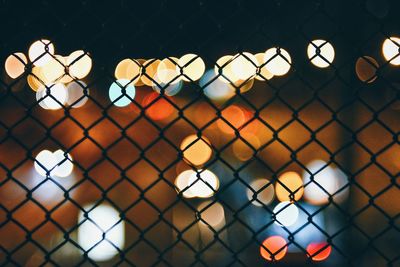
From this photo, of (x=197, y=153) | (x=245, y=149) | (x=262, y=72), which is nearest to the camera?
(x=262, y=72)

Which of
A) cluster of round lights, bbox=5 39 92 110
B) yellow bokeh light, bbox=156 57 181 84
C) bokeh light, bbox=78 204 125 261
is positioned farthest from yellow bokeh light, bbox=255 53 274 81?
bokeh light, bbox=78 204 125 261

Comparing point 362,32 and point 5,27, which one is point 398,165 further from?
point 5,27

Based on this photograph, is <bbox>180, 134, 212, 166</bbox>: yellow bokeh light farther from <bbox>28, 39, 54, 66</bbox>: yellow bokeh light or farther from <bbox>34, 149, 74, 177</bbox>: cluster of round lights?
<bbox>28, 39, 54, 66</bbox>: yellow bokeh light

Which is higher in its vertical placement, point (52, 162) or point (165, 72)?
point (165, 72)

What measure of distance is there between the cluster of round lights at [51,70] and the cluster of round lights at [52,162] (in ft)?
0.77

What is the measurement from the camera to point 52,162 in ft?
10.7

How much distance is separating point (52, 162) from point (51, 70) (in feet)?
2.26

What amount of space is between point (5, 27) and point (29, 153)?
21.6 inches

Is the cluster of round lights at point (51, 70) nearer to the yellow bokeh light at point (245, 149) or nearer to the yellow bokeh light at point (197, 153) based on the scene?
the yellow bokeh light at point (197, 153)

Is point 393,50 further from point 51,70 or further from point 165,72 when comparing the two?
point 51,70

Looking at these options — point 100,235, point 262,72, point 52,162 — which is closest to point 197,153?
point 100,235

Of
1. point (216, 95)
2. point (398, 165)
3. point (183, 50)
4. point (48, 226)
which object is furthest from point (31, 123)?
point (398, 165)

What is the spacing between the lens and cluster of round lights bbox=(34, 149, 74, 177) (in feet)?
7.38

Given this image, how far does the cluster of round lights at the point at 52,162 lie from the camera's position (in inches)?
88.6
